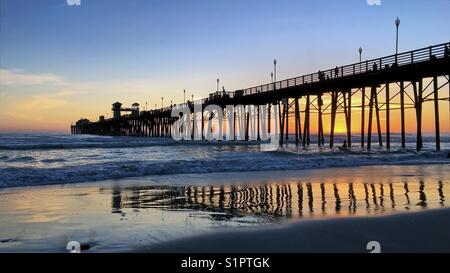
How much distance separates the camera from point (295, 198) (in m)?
9.52

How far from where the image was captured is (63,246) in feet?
18.5

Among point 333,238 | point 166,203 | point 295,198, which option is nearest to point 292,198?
point 295,198

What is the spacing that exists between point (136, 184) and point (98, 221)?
5.64 meters

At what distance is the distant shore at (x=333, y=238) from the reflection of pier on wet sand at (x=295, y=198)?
0.87 metres

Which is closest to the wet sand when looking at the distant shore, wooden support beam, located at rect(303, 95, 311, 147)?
the distant shore

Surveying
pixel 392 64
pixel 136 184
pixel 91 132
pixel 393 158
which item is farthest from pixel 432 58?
pixel 91 132

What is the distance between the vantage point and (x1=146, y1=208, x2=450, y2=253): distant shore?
17.7ft

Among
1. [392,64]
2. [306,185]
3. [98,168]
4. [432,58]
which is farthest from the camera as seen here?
[392,64]

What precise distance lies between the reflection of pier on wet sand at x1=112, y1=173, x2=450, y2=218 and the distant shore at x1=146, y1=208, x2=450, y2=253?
2.86 ft

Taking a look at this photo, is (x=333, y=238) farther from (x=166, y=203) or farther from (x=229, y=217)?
(x=166, y=203)

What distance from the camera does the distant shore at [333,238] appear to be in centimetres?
541

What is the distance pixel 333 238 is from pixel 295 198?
3610 millimetres
